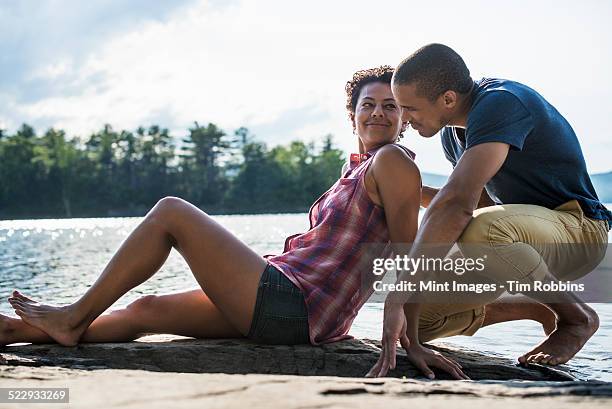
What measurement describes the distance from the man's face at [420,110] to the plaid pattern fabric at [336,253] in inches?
9.3

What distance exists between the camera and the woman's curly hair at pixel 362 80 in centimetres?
400

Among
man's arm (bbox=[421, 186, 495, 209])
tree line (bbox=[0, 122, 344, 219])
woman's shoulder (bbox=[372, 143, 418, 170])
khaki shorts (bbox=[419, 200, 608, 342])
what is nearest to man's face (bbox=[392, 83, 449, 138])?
woman's shoulder (bbox=[372, 143, 418, 170])

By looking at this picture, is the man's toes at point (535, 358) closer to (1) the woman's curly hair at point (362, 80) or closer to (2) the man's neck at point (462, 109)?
(2) the man's neck at point (462, 109)

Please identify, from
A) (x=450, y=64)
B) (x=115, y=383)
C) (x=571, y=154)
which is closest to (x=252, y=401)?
(x=115, y=383)

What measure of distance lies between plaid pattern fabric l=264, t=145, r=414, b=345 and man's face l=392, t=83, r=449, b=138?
0.24m

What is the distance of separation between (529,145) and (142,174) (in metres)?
82.1

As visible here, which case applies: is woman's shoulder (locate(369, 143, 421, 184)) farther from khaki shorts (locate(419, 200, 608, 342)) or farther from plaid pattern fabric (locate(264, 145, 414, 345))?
khaki shorts (locate(419, 200, 608, 342))

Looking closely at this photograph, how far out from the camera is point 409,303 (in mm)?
3404

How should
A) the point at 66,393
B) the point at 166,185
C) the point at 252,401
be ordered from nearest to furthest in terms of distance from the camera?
the point at 252,401 → the point at 66,393 → the point at 166,185

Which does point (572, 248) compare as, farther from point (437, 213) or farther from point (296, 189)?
point (296, 189)

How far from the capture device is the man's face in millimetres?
3637

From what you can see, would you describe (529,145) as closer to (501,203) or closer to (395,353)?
(501,203)

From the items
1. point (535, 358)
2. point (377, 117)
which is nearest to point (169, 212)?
point (377, 117)

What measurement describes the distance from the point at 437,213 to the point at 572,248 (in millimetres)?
909
